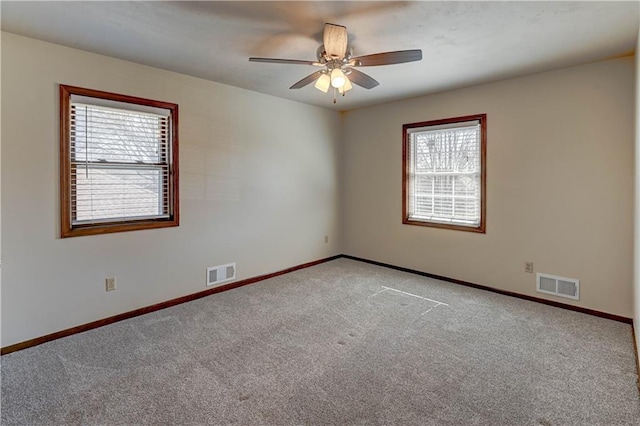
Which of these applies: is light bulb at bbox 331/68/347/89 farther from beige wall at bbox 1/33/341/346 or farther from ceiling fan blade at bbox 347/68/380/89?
beige wall at bbox 1/33/341/346

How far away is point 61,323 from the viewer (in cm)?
286

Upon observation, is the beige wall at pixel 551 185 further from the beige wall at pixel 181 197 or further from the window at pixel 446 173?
the beige wall at pixel 181 197

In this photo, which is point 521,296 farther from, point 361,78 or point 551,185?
point 361,78

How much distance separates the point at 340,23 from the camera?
2.39m

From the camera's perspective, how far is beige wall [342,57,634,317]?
3.12 metres

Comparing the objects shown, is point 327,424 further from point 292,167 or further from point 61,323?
point 292,167

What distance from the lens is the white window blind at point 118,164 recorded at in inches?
117

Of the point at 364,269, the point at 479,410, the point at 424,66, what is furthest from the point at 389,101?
the point at 479,410

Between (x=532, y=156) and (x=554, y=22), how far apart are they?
1537 mm

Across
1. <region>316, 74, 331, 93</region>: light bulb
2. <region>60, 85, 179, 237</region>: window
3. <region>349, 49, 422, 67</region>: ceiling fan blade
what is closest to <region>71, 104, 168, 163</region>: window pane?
<region>60, 85, 179, 237</region>: window

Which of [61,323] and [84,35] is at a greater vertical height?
[84,35]

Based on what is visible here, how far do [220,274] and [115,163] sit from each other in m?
1.63

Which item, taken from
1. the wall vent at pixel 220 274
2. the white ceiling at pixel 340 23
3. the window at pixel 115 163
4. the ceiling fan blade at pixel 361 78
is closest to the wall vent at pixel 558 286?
the white ceiling at pixel 340 23

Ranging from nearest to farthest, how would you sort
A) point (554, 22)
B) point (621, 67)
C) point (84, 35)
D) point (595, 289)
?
1. point (554, 22)
2. point (84, 35)
3. point (621, 67)
4. point (595, 289)
